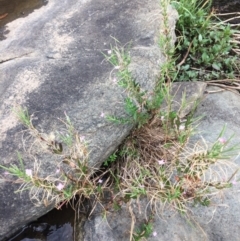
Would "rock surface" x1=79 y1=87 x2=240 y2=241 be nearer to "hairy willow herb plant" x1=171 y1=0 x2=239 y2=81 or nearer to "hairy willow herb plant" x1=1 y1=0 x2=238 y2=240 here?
"hairy willow herb plant" x1=1 y1=0 x2=238 y2=240

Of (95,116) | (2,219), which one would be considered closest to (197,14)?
(95,116)

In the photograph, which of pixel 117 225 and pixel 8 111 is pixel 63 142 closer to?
pixel 8 111

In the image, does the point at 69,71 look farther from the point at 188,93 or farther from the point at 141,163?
the point at 188,93

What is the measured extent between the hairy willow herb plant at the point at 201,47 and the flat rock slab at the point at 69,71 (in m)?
0.29

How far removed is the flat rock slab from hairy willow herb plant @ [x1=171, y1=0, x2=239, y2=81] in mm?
292

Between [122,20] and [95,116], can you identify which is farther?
[122,20]

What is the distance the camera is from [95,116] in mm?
2277

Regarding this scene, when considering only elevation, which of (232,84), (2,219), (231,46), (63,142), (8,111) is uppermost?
(8,111)

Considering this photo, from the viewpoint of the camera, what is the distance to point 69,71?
2.45m

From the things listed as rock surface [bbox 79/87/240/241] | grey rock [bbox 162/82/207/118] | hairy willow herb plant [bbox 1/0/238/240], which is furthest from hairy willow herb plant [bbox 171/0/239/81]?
rock surface [bbox 79/87/240/241]

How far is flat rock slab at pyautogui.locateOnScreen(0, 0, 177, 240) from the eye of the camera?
86.8 inches

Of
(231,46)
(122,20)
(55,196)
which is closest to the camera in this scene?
(55,196)

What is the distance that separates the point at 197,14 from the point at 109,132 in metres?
1.45

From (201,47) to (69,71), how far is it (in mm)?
1261
